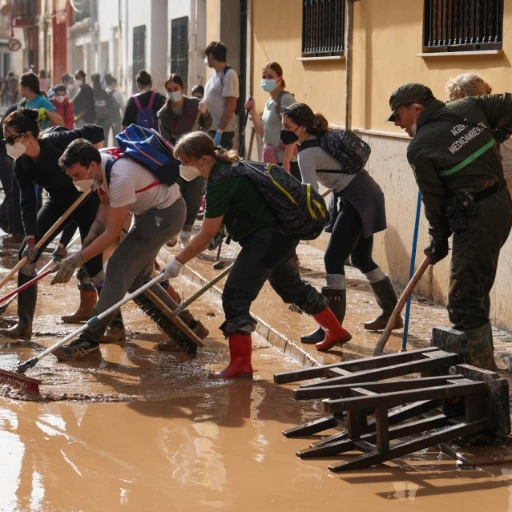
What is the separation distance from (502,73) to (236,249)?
4780 mm

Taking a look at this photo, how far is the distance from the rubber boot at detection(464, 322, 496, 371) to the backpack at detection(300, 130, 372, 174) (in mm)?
1934

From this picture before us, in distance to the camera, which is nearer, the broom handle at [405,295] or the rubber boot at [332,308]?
the broom handle at [405,295]

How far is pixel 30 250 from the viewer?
8.59 metres

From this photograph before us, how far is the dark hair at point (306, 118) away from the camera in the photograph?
807cm

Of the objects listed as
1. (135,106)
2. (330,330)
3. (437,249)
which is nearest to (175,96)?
(135,106)

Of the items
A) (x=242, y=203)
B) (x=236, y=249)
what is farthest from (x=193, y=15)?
(x=242, y=203)

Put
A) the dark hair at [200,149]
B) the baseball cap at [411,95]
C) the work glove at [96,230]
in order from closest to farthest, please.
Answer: the baseball cap at [411,95], the dark hair at [200,149], the work glove at [96,230]

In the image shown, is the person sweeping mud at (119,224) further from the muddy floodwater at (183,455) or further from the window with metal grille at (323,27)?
the window with metal grille at (323,27)

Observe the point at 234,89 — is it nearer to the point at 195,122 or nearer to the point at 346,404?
the point at 195,122

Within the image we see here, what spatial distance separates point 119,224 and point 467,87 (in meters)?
2.31

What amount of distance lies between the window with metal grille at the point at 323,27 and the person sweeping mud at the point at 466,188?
18.9 ft

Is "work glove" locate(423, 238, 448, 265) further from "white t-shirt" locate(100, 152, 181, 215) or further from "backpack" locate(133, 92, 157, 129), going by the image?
"backpack" locate(133, 92, 157, 129)

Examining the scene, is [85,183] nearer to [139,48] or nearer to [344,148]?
[344,148]

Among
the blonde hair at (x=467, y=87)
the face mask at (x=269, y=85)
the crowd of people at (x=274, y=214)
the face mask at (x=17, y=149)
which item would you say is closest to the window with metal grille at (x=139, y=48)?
the face mask at (x=269, y=85)
